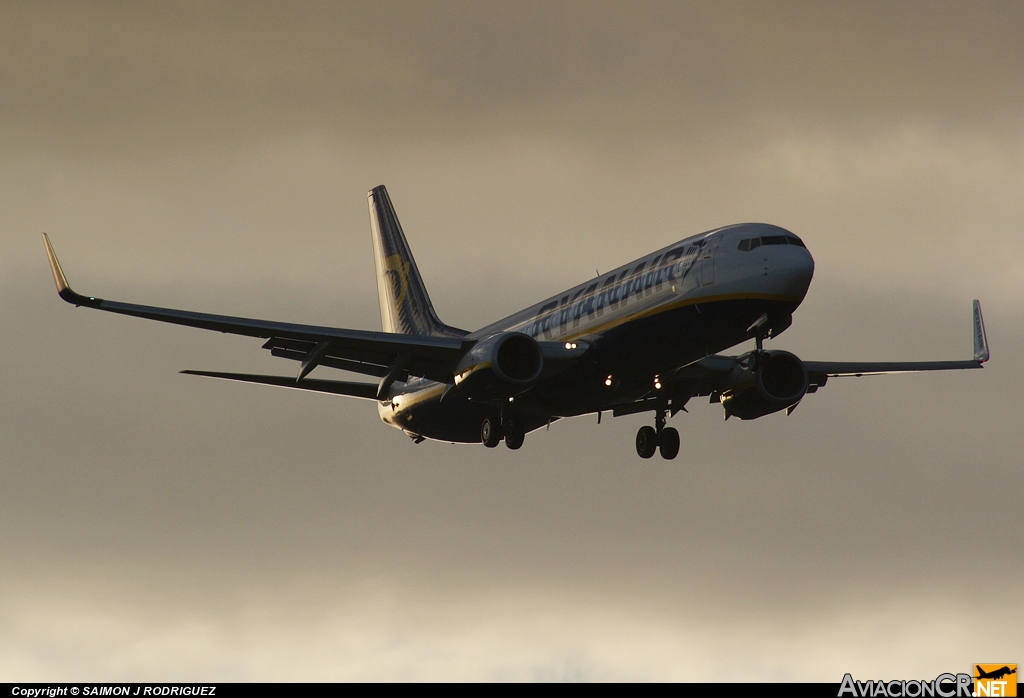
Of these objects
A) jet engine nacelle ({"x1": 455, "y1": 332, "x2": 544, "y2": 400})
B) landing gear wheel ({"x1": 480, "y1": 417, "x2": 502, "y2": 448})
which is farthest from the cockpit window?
landing gear wheel ({"x1": 480, "y1": 417, "x2": 502, "y2": 448})

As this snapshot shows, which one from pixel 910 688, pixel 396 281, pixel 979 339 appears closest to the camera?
pixel 910 688

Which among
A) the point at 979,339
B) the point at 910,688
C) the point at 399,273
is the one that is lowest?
the point at 910,688

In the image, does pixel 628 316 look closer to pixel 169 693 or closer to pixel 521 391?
pixel 521 391

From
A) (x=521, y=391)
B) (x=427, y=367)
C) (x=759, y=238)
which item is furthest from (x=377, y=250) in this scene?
(x=759, y=238)

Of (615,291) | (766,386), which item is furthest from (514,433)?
(766,386)

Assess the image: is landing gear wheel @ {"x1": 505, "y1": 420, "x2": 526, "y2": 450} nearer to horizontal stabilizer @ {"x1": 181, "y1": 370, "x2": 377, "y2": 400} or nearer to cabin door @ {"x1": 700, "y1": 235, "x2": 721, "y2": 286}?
horizontal stabilizer @ {"x1": 181, "y1": 370, "x2": 377, "y2": 400}

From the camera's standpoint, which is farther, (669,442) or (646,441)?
(646,441)

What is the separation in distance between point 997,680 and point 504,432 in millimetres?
18062

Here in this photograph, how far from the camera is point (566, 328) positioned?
4384cm

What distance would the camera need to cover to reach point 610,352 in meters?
41.4

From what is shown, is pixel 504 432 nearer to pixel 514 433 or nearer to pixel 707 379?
pixel 514 433

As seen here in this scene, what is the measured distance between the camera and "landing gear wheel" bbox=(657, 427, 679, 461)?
4881 centimetres

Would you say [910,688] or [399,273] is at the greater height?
[399,273]

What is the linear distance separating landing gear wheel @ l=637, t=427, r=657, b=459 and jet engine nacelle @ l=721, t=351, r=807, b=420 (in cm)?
297
